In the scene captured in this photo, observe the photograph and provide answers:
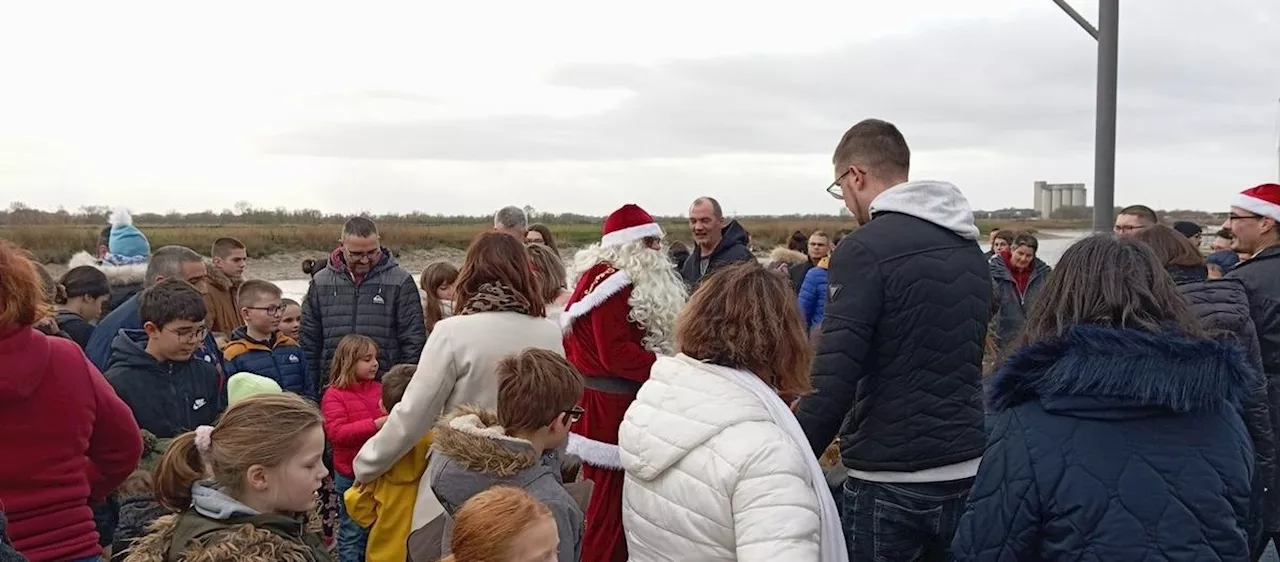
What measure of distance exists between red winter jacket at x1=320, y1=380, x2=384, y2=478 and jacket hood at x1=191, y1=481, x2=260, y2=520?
2.39m

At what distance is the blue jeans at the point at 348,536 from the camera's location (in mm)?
5285

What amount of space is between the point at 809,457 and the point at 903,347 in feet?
2.45

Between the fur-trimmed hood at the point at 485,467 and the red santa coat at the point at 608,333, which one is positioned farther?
the red santa coat at the point at 608,333

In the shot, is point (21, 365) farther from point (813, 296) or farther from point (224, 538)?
point (813, 296)

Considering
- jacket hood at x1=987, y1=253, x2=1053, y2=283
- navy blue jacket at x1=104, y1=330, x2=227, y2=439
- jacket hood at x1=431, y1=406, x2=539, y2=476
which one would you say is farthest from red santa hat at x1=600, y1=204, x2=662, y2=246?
jacket hood at x1=987, y1=253, x2=1053, y2=283

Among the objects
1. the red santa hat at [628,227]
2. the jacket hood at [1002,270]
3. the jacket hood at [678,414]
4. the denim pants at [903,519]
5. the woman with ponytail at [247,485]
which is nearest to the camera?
the woman with ponytail at [247,485]

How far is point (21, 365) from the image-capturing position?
2.83 meters

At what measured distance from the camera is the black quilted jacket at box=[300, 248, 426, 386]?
6.22m

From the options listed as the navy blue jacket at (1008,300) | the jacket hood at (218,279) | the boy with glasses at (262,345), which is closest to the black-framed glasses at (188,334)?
the boy with glasses at (262,345)

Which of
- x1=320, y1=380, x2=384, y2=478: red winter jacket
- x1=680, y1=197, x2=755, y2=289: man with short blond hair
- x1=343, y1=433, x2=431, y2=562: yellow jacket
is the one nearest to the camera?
x1=343, y1=433, x2=431, y2=562: yellow jacket

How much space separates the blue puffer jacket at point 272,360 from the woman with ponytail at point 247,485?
3184 mm

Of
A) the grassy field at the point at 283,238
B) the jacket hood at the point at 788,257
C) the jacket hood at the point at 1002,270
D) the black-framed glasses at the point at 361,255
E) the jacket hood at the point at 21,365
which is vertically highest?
the black-framed glasses at the point at 361,255

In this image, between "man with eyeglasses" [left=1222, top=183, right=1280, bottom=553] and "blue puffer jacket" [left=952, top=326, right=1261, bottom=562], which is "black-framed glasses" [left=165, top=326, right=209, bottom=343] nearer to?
"blue puffer jacket" [left=952, top=326, right=1261, bottom=562]

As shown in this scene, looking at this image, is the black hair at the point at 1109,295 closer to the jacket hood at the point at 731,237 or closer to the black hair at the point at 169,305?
the black hair at the point at 169,305
